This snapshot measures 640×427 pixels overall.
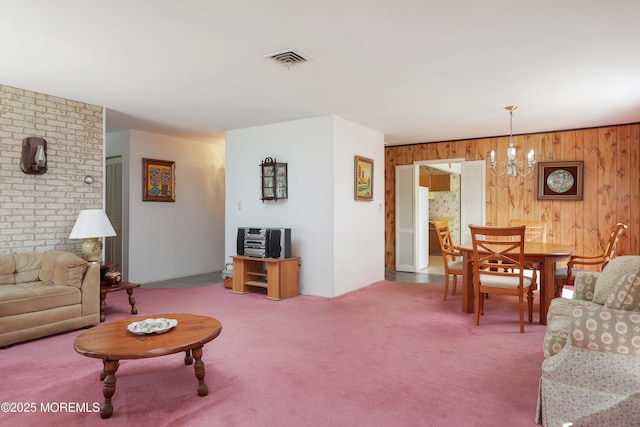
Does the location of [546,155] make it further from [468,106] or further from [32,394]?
[32,394]

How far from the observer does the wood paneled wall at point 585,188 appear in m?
5.51

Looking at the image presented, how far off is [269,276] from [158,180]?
2735 millimetres

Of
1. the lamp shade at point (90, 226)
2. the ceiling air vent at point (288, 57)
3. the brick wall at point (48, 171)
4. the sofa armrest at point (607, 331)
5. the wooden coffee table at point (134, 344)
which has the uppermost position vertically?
the ceiling air vent at point (288, 57)

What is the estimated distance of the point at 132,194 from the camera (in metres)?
6.01

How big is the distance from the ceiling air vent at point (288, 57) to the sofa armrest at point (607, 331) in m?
2.54

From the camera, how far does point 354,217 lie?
18.1 feet

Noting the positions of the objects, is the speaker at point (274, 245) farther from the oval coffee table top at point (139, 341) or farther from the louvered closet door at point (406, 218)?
the louvered closet door at point (406, 218)

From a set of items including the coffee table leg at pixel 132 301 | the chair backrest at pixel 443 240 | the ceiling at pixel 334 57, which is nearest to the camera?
the ceiling at pixel 334 57

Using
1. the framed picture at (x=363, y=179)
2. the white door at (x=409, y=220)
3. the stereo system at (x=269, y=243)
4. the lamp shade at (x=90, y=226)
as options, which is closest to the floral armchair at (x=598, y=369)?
the stereo system at (x=269, y=243)

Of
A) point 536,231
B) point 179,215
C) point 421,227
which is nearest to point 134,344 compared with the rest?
point 179,215

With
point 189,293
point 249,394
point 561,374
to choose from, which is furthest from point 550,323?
point 189,293

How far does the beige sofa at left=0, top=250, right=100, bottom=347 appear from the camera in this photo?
3.21 metres

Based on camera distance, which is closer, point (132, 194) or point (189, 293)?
point (189, 293)

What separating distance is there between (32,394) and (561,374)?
9.66 feet
